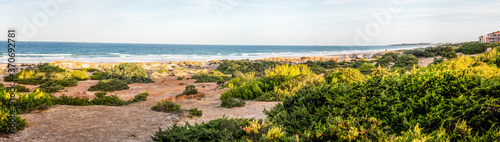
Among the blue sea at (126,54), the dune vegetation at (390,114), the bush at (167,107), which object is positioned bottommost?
the bush at (167,107)

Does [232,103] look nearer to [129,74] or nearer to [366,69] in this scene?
[366,69]

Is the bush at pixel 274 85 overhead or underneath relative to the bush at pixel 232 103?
overhead

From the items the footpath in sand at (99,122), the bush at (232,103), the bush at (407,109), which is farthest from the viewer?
the bush at (232,103)

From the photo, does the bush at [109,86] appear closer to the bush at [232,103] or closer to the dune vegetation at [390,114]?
the bush at [232,103]

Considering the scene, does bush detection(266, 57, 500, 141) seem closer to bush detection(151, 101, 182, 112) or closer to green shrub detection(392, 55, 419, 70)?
bush detection(151, 101, 182, 112)

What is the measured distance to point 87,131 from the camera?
16.8 feet

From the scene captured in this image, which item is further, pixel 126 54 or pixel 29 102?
pixel 126 54

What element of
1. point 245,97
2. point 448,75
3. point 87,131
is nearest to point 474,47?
point 245,97

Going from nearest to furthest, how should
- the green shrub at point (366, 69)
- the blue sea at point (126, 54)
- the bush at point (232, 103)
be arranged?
the bush at point (232, 103), the green shrub at point (366, 69), the blue sea at point (126, 54)

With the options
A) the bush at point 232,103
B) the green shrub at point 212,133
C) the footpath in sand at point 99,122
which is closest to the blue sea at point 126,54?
the footpath in sand at point 99,122

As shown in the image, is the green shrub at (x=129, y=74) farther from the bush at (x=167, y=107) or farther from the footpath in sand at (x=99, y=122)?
the footpath in sand at (x=99, y=122)

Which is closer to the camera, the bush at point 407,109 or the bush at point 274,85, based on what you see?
the bush at point 407,109

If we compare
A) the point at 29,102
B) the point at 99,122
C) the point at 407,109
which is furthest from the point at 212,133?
the point at 29,102

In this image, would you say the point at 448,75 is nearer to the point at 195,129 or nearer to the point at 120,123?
the point at 195,129
